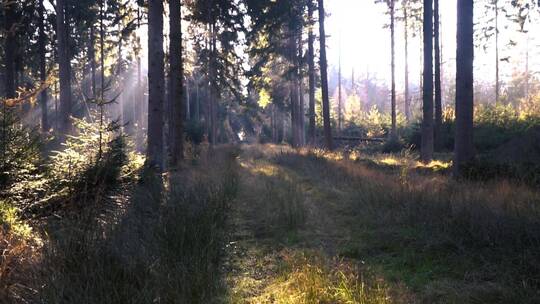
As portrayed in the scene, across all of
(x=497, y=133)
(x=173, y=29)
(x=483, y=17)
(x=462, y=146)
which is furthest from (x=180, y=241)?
(x=483, y=17)

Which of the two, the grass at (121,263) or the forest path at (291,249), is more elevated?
the grass at (121,263)

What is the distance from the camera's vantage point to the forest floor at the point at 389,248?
3.71m

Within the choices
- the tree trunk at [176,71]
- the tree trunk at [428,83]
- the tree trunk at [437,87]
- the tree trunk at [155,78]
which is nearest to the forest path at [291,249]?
the tree trunk at [155,78]

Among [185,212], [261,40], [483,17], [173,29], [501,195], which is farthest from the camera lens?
[483,17]

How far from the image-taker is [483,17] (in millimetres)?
35344

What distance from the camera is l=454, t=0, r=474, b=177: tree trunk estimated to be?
10453 mm

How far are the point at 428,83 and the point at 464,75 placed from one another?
16.4 feet

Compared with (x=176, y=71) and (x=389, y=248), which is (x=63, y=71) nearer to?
(x=176, y=71)

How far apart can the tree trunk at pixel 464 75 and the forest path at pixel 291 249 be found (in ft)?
10.5

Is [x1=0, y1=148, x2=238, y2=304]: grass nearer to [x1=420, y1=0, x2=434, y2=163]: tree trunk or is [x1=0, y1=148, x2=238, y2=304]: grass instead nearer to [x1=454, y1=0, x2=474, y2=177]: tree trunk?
[x1=454, y1=0, x2=474, y2=177]: tree trunk

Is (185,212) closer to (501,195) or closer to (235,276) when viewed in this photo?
(235,276)

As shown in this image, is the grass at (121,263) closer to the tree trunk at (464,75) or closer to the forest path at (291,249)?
the forest path at (291,249)

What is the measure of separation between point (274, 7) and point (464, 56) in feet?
32.0

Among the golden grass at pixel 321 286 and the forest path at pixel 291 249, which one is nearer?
the golden grass at pixel 321 286
